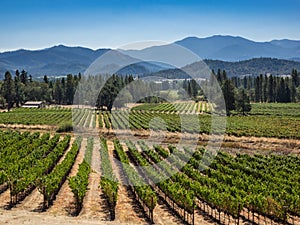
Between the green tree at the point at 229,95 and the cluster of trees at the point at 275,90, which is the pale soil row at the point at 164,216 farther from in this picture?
the cluster of trees at the point at 275,90

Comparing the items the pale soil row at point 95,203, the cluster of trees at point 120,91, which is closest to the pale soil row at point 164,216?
the pale soil row at point 95,203

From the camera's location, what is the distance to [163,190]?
23844 mm

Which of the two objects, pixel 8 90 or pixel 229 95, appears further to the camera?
pixel 8 90

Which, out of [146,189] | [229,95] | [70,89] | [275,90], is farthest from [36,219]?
[275,90]

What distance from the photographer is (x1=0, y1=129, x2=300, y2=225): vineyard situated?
65.4 ft

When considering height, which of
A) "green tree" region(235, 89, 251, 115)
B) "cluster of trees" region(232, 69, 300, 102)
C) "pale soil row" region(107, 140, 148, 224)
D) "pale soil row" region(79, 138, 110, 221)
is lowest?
"pale soil row" region(107, 140, 148, 224)

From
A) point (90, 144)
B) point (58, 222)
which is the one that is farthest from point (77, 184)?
point (90, 144)

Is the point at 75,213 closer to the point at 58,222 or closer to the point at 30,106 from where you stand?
the point at 58,222

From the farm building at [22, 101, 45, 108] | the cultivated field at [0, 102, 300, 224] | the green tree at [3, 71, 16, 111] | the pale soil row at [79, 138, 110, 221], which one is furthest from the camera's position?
the farm building at [22, 101, 45, 108]

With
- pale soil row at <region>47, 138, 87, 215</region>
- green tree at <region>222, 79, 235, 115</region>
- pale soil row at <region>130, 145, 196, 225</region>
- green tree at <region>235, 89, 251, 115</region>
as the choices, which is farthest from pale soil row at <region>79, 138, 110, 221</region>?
green tree at <region>235, 89, 251, 115</region>

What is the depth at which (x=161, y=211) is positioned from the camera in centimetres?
2172

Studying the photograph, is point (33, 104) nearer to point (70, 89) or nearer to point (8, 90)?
point (8, 90)

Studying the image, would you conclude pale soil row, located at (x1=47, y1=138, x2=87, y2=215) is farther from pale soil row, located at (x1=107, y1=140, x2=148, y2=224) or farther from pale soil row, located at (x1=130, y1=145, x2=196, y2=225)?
pale soil row, located at (x1=130, y1=145, x2=196, y2=225)

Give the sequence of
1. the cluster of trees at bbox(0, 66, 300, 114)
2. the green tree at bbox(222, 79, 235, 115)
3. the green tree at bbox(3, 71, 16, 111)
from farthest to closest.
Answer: the green tree at bbox(3, 71, 16, 111)
the cluster of trees at bbox(0, 66, 300, 114)
the green tree at bbox(222, 79, 235, 115)
